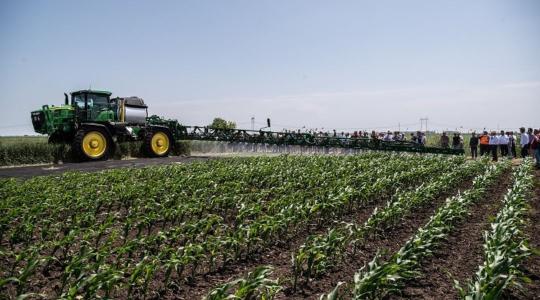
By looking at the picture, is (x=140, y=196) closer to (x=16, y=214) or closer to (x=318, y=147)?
(x=16, y=214)

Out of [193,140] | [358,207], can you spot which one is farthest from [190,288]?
[193,140]

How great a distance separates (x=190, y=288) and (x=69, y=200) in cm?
482

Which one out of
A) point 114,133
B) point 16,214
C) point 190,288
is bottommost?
point 190,288

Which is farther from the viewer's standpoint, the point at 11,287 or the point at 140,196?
the point at 140,196

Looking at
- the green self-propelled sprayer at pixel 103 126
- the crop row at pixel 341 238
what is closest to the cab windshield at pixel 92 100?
the green self-propelled sprayer at pixel 103 126

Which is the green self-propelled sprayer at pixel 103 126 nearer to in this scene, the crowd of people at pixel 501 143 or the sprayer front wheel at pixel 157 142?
the sprayer front wheel at pixel 157 142

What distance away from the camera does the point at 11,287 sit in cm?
509

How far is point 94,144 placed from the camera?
703 inches

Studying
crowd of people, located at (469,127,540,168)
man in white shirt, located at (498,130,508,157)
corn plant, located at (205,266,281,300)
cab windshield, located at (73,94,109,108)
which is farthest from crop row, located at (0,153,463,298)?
man in white shirt, located at (498,130,508,157)

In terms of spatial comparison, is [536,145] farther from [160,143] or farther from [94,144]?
[94,144]

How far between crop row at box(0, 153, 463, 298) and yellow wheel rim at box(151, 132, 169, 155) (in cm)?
660

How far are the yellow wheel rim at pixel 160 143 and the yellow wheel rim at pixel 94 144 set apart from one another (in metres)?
3.10

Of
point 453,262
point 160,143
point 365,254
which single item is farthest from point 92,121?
point 453,262

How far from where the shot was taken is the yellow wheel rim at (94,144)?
17578mm
